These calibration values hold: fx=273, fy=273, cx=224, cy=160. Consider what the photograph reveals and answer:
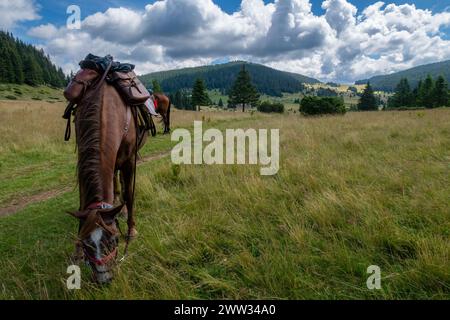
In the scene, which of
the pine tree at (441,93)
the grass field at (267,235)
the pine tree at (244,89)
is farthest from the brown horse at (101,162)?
the pine tree at (441,93)

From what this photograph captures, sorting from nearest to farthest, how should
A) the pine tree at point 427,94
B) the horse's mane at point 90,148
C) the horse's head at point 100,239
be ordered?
the horse's head at point 100,239, the horse's mane at point 90,148, the pine tree at point 427,94

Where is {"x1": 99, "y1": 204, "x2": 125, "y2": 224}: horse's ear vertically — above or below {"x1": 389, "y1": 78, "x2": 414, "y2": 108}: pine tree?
below

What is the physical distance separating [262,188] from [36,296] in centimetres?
367

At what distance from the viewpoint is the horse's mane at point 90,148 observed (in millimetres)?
2676

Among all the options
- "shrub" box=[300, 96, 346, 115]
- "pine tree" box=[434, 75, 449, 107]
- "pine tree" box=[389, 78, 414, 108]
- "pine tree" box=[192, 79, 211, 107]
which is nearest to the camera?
"shrub" box=[300, 96, 346, 115]

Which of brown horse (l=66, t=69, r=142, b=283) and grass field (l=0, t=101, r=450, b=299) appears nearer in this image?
brown horse (l=66, t=69, r=142, b=283)

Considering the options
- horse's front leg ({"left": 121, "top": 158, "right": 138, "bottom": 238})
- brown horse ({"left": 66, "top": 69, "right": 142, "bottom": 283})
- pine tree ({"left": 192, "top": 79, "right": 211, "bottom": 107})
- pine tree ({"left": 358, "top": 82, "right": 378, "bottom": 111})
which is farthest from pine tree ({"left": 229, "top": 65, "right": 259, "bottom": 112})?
A: brown horse ({"left": 66, "top": 69, "right": 142, "bottom": 283})

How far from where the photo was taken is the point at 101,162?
2895 millimetres

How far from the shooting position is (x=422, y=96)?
183 feet

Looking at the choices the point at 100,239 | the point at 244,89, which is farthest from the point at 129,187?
the point at 244,89

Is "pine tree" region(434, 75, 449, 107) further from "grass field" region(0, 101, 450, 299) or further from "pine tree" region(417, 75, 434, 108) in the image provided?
"grass field" region(0, 101, 450, 299)

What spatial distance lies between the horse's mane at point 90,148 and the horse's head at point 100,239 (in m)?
0.26

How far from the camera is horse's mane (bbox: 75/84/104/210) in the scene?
2.68 m

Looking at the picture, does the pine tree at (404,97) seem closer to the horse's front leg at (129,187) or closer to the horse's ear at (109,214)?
the horse's front leg at (129,187)
